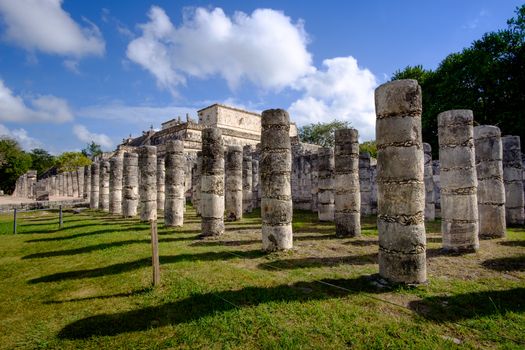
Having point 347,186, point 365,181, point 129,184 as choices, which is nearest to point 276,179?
point 347,186

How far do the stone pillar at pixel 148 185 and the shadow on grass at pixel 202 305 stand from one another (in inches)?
379

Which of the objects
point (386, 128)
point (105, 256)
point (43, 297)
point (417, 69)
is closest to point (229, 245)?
point (105, 256)

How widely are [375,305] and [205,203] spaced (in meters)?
6.68

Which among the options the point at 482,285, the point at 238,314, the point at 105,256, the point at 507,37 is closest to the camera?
the point at 238,314

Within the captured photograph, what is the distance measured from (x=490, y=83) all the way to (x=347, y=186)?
19.7 metres

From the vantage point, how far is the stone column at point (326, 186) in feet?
45.0

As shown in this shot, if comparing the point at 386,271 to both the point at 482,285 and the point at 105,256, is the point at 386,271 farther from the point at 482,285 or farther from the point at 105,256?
the point at 105,256

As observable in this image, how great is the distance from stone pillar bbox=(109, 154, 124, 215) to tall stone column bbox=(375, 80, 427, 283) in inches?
632

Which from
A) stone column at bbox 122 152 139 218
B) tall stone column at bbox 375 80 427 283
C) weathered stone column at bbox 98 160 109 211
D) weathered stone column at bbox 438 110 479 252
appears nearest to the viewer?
tall stone column at bbox 375 80 427 283

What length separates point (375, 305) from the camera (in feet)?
14.4

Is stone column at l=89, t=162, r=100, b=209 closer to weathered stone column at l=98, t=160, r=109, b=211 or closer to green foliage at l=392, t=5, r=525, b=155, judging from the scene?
weathered stone column at l=98, t=160, r=109, b=211

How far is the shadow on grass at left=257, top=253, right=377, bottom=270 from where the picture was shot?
252 inches

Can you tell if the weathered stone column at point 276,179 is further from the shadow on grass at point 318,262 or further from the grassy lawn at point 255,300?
the shadow on grass at point 318,262

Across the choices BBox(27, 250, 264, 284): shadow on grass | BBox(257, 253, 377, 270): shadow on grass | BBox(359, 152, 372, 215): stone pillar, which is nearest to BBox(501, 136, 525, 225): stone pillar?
BBox(359, 152, 372, 215): stone pillar
